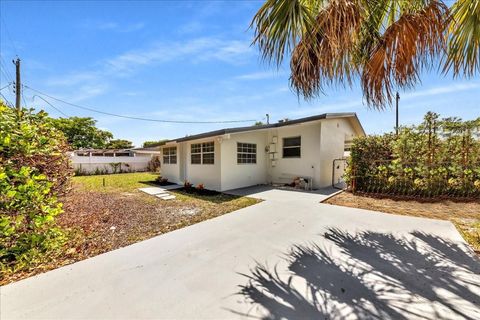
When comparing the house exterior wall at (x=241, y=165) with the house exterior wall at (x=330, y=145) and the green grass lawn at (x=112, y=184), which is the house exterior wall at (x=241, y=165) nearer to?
the house exterior wall at (x=330, y=145)

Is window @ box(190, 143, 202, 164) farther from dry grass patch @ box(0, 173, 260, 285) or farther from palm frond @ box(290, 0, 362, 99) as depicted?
palm frond @ box(290, 0, 362, 99)

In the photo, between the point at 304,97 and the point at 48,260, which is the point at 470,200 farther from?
the point at 48,260

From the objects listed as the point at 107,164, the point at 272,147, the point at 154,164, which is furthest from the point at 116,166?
the point at 272,147

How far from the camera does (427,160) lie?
25.5 feet

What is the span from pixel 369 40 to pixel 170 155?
13195 millimetres

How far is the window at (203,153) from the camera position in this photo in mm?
10539

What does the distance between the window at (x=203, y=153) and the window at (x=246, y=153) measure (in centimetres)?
134

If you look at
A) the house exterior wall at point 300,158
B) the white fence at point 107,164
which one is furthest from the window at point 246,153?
the white fence at point 107,164

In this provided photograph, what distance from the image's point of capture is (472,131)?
7.18 m

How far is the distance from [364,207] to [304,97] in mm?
5251

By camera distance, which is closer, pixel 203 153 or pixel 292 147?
pixel 203 153

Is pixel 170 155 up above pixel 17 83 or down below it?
below

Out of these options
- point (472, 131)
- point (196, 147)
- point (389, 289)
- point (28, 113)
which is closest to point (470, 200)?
point (472, 131)

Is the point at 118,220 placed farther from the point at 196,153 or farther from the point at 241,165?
the point at 196,153
